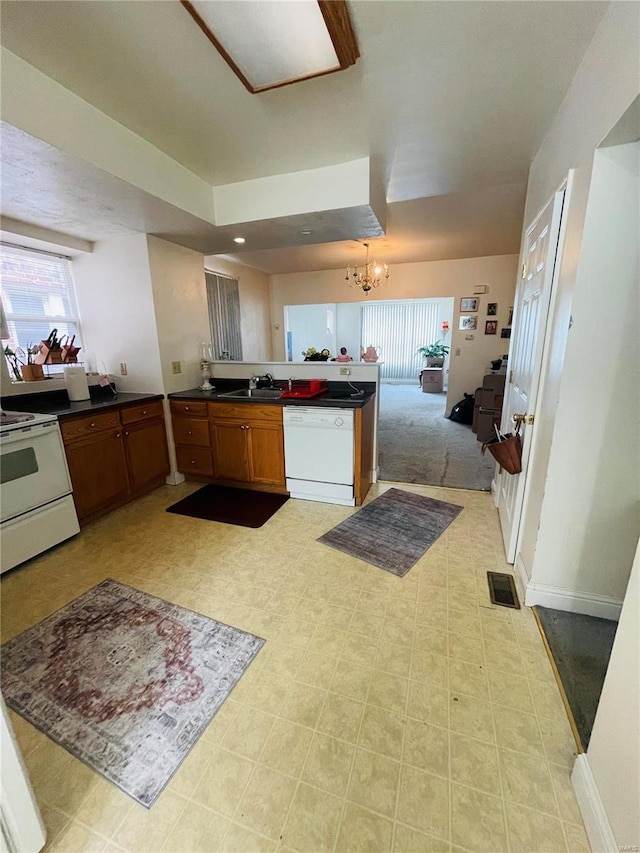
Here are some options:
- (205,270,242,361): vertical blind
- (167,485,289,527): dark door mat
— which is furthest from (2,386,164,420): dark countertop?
(205,270,242,361): vertical blind

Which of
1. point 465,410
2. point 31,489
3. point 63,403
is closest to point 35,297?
point 63,403

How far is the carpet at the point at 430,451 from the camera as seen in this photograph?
336 cm

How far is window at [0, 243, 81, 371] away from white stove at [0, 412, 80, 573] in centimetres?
103

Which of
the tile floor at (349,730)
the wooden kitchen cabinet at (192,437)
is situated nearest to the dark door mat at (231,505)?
the wooden kitchen cabinet at (192,437)

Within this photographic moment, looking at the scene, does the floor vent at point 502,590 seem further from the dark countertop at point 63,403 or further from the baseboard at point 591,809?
the dark countertop at point 63,403

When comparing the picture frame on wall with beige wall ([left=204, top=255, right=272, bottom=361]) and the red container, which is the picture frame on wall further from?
beige wall ([left=204, top=255, right=272, bottom=361])

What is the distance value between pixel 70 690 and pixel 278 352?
5.92m

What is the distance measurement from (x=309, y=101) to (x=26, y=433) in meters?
2.47

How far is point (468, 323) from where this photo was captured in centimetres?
532

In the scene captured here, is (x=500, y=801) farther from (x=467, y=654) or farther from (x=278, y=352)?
(x=278, y=352)

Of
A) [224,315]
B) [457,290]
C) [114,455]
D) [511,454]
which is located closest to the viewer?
[511,454]

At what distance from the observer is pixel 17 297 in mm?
2812

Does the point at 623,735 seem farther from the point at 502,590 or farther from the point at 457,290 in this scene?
the point at 457,290

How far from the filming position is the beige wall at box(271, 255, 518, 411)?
16.7 ft
